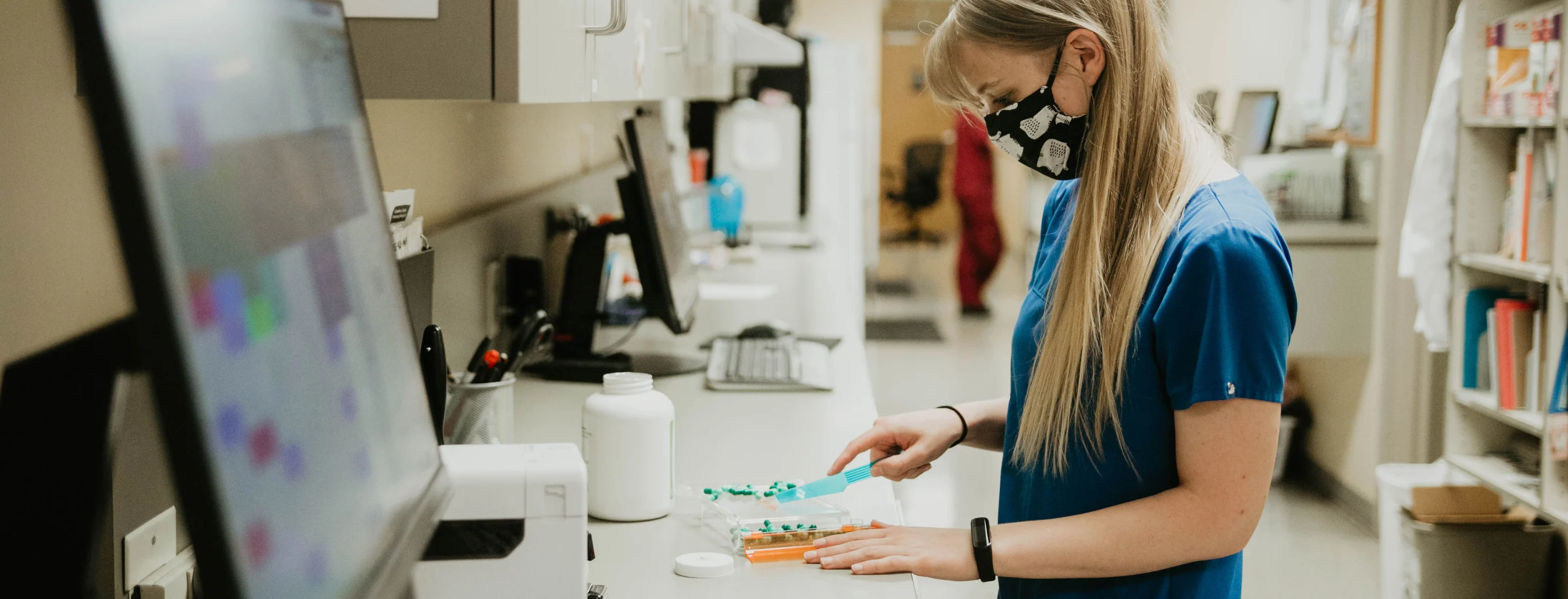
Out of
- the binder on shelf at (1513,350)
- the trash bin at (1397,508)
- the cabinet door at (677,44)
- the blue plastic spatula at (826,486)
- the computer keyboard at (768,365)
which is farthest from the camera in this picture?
the trash bin at (1397,508)

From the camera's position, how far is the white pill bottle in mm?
1233

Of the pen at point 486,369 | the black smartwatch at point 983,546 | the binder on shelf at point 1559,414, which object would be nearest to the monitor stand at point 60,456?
the pen at point 486,369

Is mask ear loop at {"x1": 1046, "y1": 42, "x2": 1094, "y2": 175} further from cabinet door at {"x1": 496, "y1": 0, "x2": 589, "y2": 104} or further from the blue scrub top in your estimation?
cabinet door at {"x1": 496, "y1": 0, "x2": 589, "y2": 104}

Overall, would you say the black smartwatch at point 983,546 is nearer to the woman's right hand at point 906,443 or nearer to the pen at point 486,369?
the woman's right hand at point 906,443

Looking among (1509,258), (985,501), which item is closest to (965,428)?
(1509,258)

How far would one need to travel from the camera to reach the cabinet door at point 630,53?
1.30m

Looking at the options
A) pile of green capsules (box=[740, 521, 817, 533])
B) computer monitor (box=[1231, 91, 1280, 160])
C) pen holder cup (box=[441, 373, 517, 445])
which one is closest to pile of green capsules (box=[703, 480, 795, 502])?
pile of green capsules (box=[740, 521, 817, 533])

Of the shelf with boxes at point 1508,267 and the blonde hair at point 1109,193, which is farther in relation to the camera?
the shelf with boxes at point 1508,267

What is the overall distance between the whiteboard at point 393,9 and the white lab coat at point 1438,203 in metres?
2.65

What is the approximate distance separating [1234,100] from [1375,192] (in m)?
1.56

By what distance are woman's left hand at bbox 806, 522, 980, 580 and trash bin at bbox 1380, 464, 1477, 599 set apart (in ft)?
7.07

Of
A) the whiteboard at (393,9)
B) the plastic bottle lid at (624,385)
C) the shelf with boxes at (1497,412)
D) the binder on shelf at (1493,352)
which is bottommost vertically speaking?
the shelf with boxes at (1497,412)

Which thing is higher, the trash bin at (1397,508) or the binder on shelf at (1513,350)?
Result: the binder on shelf at (1513,350)

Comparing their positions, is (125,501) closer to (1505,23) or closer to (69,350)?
(69,350)
